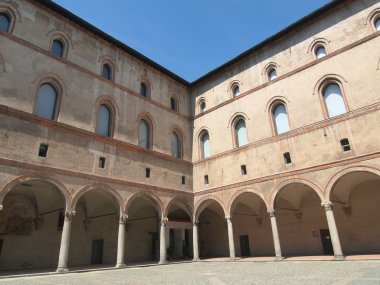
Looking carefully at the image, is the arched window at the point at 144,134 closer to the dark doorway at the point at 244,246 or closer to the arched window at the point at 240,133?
the arched window at the point at 240,133

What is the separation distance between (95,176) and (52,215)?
15.6 feet

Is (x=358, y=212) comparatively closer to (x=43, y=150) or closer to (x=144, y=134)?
(x=144, y=134)

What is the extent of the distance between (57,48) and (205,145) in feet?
39.0

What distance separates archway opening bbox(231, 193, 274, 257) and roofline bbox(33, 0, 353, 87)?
398 inches

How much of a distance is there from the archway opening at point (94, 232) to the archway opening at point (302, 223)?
1095cm

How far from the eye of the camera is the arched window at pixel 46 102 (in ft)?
48.6

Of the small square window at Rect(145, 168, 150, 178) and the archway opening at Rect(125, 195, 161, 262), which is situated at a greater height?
the small square window at Rect(145, 168, 150, 178)

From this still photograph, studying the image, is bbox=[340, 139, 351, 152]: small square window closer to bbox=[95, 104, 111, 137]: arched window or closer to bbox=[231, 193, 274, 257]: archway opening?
bbox=[231, 193, 274, 257]: archway opening

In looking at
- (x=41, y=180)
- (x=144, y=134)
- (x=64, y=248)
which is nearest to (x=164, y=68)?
(x=144, y=134)

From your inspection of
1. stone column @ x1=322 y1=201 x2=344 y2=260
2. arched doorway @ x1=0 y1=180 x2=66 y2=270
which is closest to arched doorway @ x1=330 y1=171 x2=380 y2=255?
stone column @ x1=322 y1=201 x2=344 y2=260

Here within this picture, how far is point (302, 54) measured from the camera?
1822cm

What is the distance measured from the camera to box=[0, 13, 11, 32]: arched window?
14.7m

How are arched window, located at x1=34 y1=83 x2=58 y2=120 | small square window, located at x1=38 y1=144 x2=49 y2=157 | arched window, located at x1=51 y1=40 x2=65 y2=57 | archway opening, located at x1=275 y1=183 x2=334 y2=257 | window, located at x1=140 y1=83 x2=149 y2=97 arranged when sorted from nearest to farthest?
1. small square window, located at x1=38 y1=144 x2=49 y2=157
2. arched window, located at x1=34 y1=83 x2=58 y2=120
3. arched window, located at x1=51 y1=40 x2=65 y2=57
4. archway opening, located at x1=275 y1=183 x2=334 y2=257
5. window, located at x1=140 y1=83 x2=149 y2=97

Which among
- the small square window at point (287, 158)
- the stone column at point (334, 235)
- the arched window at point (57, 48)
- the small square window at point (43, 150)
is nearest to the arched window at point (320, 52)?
the small square window at point (287, 158)
